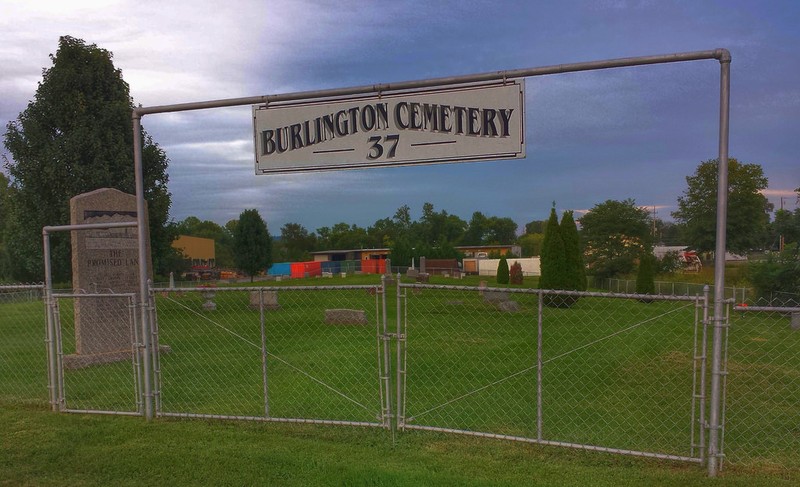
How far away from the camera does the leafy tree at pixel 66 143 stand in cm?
1942

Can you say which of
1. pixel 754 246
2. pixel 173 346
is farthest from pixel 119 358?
pixel 754 246

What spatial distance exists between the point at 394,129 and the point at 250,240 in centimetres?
4418

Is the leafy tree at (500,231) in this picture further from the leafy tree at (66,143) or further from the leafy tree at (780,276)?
the leafy tree at (66,143)

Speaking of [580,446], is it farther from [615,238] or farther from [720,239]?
[615,238]

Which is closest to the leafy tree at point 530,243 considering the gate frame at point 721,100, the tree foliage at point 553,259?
the tree foliage at point 553,259

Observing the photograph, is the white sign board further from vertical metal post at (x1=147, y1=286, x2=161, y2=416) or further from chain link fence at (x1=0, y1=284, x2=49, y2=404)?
chain link fence at (x1=0, y1=284, x2=49, y2=404)

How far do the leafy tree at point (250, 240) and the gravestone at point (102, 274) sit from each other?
36.9m

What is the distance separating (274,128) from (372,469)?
366 cm

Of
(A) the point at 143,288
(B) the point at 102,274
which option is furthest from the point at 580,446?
(B) the point at 102,274

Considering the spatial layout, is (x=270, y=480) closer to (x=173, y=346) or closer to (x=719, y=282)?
(x=719, y=282)

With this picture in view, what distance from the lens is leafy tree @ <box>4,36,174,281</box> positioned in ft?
63.7

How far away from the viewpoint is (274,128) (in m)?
6.45

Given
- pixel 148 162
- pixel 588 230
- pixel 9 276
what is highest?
pixel 148 162

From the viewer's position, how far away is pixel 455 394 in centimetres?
855
